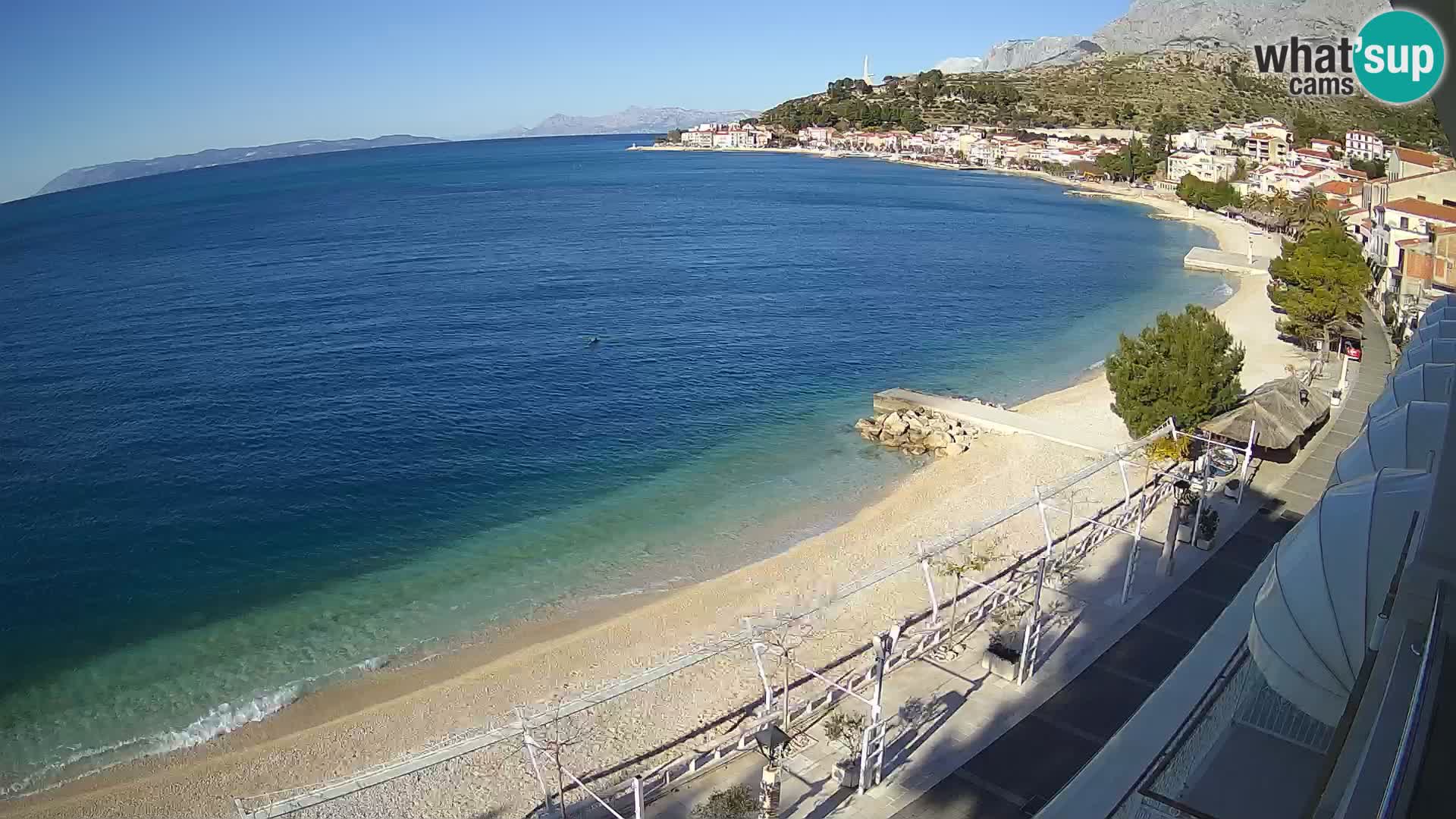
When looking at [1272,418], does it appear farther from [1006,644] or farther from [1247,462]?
[1006,644]

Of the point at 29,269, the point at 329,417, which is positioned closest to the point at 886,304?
the point at 329,417

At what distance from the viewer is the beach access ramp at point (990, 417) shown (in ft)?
84.1

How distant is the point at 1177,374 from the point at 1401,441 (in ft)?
38.6

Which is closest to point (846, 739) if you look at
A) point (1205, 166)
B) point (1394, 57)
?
point (1394, 57)

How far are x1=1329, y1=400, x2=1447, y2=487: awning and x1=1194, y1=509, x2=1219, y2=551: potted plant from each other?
6177mm

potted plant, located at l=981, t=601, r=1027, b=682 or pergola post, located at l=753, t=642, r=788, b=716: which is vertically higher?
pergola post, located at l=753, t=642, r=788, b=716

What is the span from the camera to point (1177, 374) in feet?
72.3

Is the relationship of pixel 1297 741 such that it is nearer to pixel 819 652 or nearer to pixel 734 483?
pixel 819 652

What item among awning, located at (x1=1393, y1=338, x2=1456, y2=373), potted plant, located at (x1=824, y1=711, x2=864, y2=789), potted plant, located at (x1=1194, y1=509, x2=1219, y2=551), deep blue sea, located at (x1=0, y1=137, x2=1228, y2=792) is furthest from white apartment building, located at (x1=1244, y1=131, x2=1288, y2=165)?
potted plant, located at (x1=824, y1=711, x2=864, y2=789)

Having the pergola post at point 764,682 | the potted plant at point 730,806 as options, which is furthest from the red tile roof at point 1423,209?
the potted plant at point 730,806

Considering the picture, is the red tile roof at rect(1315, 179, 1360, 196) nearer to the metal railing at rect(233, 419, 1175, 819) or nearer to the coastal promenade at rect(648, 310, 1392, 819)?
the metal railing at rect(233, 419, 1175, 819)

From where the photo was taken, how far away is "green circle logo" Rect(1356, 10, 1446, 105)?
1645cm

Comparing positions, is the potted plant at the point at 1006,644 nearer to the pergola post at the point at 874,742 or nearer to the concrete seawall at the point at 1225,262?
the pergola post at the point at 874,742

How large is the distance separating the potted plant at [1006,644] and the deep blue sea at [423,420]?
6973mm
